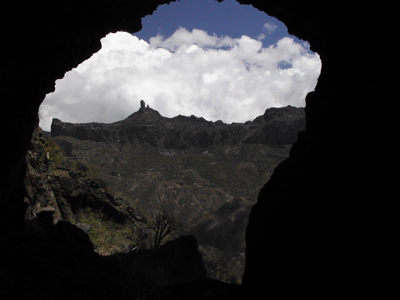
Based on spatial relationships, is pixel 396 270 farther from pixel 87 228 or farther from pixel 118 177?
pixel 118 177

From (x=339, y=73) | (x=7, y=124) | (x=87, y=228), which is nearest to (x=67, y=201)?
(x=87, y=228)

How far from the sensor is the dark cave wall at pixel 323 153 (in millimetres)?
6703

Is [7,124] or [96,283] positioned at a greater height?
[7,124]

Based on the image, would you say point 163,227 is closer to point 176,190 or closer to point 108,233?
point 108,233

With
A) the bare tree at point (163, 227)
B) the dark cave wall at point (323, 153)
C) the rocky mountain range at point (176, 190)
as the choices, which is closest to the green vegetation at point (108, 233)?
the rocky mountain range at point (176, 190)

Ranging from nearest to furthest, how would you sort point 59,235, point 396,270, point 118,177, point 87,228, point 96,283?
1. point 396,270
2. point 96,283
3. point 59,235
4. point 87,228
5. point 118,177

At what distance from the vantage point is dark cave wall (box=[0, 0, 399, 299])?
22.0 feet

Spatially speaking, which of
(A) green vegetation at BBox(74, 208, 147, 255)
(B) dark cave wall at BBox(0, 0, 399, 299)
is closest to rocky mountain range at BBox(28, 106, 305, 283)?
(A) green vegetation at BBox(74, 208, 147, 255)

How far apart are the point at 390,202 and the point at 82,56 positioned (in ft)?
57.2

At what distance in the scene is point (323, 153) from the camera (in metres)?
9.58

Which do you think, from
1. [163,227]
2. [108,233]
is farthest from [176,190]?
[108,233]

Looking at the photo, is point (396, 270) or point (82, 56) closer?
point (396, 270)

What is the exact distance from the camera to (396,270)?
5805 millimetres

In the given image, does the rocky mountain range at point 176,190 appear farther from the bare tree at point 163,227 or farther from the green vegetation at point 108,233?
the bare tree at point 163,227
